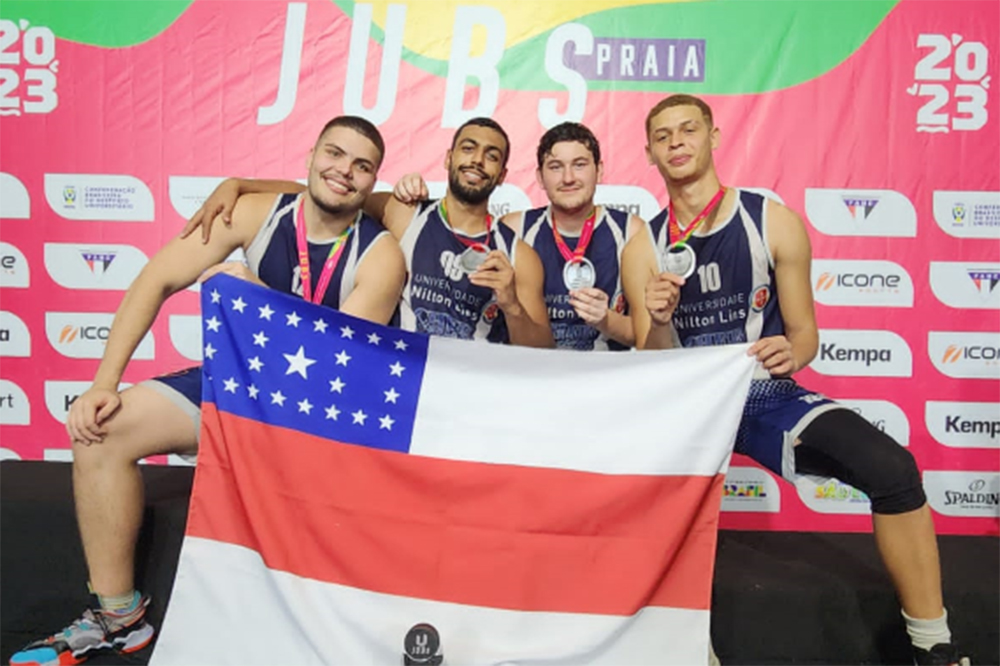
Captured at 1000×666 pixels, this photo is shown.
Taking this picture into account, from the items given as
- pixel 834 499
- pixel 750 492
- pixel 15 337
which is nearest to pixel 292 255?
pixel 15 337

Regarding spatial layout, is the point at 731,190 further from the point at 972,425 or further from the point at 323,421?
the point at 972,425

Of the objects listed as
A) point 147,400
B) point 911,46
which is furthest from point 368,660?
point 911,46

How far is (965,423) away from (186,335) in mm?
3548

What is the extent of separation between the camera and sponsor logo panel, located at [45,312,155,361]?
3852 millimetres

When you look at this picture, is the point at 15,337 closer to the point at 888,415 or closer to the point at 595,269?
the point at 595,269

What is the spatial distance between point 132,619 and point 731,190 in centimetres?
225

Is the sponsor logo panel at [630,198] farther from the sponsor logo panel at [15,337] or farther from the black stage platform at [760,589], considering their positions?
the sponsor logo panel at [15,337]

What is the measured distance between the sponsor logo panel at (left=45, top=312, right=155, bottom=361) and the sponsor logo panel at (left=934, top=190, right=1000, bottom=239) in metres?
3.59

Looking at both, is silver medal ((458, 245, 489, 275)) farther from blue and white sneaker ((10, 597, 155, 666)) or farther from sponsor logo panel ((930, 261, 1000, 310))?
sponsor logo panel ((930, 261, 1000, 310))

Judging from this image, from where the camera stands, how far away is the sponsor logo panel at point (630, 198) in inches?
146

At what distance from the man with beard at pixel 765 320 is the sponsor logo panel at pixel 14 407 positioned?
2910 millimetres

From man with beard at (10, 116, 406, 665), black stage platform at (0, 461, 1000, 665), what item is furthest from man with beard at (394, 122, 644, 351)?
black stage platform at (0, 461, 1000, 665)

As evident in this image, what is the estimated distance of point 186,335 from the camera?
12.6 feet

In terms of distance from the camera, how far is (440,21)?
3.71 meters
